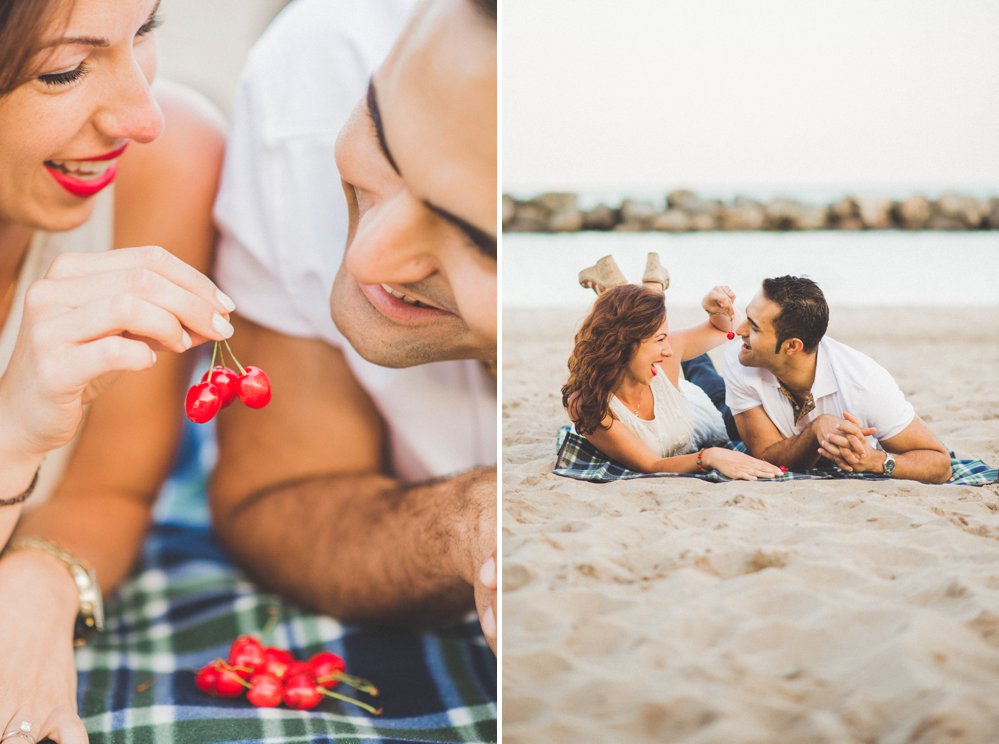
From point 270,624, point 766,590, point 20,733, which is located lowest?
point 20,733

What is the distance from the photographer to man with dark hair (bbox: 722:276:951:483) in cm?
195

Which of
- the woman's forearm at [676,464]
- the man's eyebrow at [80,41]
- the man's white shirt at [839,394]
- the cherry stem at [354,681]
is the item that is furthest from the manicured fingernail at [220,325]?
the man's white shirt at [839,394]

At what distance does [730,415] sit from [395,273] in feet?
2.59

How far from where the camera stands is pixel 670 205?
6.70ft

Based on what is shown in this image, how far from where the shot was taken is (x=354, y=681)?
7.15 feet

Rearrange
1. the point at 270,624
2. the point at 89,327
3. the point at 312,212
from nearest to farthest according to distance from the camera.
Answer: the point at 89,327, the point at 312,212, the point at 270,624

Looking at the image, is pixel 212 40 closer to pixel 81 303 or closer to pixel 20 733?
pixel 81 303

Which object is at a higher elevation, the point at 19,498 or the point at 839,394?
the point at 839,394

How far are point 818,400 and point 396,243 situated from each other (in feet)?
3.15

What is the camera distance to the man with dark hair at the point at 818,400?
6.41ft

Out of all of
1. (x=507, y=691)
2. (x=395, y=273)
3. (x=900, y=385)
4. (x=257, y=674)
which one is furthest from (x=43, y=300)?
(x=900, y=385)

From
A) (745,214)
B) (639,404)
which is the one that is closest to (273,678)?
(639,404)

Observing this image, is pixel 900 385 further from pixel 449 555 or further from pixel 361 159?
pixel 361 159

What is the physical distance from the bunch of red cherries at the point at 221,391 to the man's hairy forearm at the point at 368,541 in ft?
1.66
